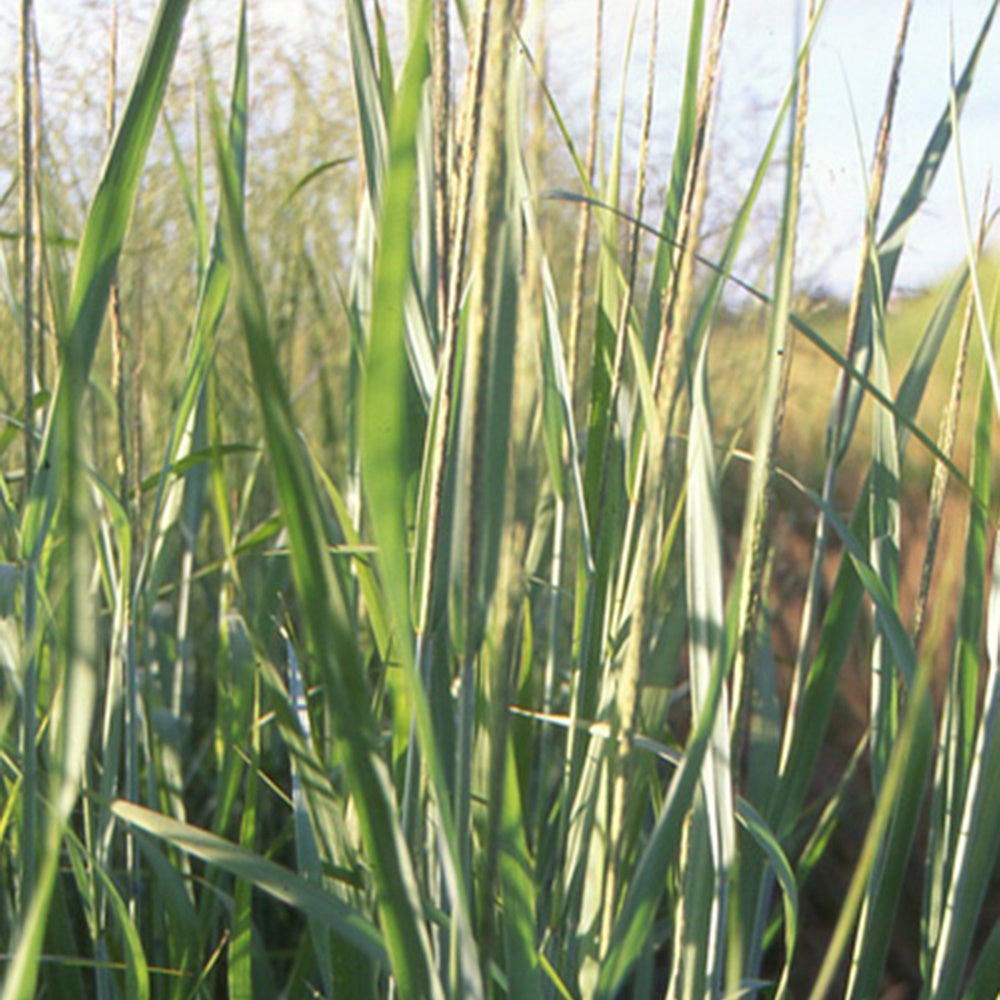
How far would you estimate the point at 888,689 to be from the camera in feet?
2.07

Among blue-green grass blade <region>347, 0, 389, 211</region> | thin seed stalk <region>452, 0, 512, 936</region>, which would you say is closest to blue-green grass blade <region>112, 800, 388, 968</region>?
thin seed stalk <region>452, 0, 512, 936</region>

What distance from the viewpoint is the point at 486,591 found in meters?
0.33

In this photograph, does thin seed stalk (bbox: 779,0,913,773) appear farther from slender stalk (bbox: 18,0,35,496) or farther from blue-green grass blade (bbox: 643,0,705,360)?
slender stalk (bbox: 18,0,35,496)

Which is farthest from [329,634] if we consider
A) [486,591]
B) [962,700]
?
[962,700]

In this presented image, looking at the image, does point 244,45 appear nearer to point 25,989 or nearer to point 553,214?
point 25,989

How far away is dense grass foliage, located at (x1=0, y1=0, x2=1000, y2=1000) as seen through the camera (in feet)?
1.04

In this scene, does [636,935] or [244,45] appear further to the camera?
[244,45]

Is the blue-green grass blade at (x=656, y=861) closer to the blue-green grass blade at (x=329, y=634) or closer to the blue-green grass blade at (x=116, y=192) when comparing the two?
the blue-green grass blade at (x=329, y=634)

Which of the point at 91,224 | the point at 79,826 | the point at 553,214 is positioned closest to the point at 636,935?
the point at 91,224

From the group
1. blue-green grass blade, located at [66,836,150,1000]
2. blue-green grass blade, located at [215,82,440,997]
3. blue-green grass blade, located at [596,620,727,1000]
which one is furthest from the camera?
blue-green grass blade, located at [66,836,150,1000]

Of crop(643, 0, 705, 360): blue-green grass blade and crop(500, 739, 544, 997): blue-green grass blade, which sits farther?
crop(643, 0, 705, 360): blue-green grass blade

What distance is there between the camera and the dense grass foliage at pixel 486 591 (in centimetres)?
32

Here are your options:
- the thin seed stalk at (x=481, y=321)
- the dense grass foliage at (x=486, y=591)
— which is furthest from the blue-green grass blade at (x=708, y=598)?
the thin seed stalk at (x=481, y=321)

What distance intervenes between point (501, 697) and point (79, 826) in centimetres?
82
